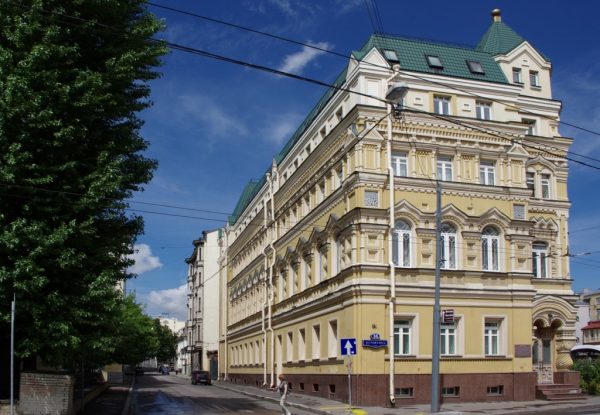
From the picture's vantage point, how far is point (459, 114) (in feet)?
104

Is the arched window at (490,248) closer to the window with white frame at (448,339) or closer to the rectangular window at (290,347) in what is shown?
the window with white frame at (448,339)

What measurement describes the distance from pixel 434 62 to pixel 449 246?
8.76 metres

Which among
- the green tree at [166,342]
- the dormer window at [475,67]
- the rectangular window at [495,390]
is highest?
the dormer window at [475,67]

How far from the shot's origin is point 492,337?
102 ft

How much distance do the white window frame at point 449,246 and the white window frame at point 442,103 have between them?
520 centimetres

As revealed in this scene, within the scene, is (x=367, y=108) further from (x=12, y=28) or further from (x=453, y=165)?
(x=12, y=28)

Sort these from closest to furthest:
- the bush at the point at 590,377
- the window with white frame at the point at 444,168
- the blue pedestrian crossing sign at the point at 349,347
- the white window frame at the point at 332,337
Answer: the blue pedestrian crossing sign at the point at 349,347, the window with white frame at the point at 444,168, the white window frame at the point at 332,337, the bush at the point at 590,377

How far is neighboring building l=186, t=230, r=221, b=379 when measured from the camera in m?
83.3

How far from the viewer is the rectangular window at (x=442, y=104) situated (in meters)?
31.6

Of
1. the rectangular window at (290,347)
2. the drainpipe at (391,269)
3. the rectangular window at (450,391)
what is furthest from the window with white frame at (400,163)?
the rectangular window at (290,347)

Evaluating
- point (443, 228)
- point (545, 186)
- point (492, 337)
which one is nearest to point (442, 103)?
point (443, 228)

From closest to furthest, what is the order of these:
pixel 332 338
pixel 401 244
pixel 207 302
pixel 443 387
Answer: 1. pixel 443 387
2. pixel 401 244
3. pixel 332 338
4. pixel 207 302

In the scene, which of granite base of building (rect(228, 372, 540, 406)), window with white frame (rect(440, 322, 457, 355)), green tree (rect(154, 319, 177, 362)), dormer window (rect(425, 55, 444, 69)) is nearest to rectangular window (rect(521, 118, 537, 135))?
dormer window (rect(425, 55, 444, 69))

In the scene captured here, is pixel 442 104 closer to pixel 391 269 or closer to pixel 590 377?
pixel 391 269
